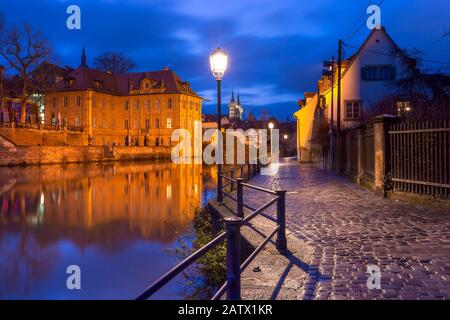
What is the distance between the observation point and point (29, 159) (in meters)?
49.2

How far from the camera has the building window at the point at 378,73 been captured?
110 feet

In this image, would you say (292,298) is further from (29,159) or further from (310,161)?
(29,159)

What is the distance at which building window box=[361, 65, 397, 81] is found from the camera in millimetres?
33406

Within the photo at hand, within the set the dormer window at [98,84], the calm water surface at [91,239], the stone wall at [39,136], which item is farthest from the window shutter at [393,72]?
the dormer window at [98,84]

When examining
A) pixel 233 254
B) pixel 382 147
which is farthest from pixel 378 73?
pixel 233 254

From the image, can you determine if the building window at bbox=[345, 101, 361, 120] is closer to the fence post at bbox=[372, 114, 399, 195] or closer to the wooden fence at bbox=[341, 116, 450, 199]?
the wooden fence at bbox=[341, 116, 450, 199]

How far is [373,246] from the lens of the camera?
277 inches

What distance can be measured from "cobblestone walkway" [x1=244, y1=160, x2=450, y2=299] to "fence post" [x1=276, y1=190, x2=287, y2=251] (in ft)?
1.69

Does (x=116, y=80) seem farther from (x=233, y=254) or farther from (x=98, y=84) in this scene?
(x=233, y=254)

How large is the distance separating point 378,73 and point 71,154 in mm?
38463

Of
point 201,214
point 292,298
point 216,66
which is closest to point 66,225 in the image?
point 201,214

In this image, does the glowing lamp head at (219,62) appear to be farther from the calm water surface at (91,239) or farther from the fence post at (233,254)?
the fence post at (233,254)

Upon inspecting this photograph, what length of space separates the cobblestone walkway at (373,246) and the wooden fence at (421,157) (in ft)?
2.17

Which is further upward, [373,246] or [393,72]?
[393,72]
